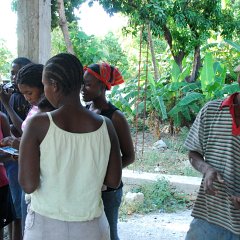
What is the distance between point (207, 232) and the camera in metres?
1.91

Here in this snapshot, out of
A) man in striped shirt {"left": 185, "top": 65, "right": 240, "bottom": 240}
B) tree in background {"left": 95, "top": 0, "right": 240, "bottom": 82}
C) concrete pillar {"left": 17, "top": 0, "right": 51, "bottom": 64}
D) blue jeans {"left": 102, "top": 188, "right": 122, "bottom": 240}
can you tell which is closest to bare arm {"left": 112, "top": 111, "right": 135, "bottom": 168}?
blue jeans {"left": 102, "top": 188, "right": 122, "bottom": 240}

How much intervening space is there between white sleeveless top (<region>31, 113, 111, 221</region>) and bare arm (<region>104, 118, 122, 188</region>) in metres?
0.06

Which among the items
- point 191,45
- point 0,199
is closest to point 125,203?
point 0,199

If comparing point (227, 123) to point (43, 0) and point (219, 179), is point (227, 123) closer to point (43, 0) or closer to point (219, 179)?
point (219, 179)

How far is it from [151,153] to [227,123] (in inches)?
217

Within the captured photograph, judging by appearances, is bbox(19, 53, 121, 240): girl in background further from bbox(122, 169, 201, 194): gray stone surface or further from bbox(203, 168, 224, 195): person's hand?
bbox(122, 169, 201, 194): gray stone surface

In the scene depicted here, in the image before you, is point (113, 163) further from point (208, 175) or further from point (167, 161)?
point (167, 161)

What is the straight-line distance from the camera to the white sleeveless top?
1587 millimetres

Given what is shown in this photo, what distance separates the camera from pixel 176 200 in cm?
487

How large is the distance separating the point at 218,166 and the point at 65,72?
0.86 metres

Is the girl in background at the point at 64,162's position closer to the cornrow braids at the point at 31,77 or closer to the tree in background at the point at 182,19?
the cornrow braids at the point at 31,77

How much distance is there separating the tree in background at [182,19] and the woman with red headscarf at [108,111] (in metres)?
5.85

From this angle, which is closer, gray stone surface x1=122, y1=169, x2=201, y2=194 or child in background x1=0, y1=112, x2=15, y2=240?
child in background x1=0, y1=112, x2=15, y2=240

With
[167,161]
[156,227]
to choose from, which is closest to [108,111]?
[156,227]
